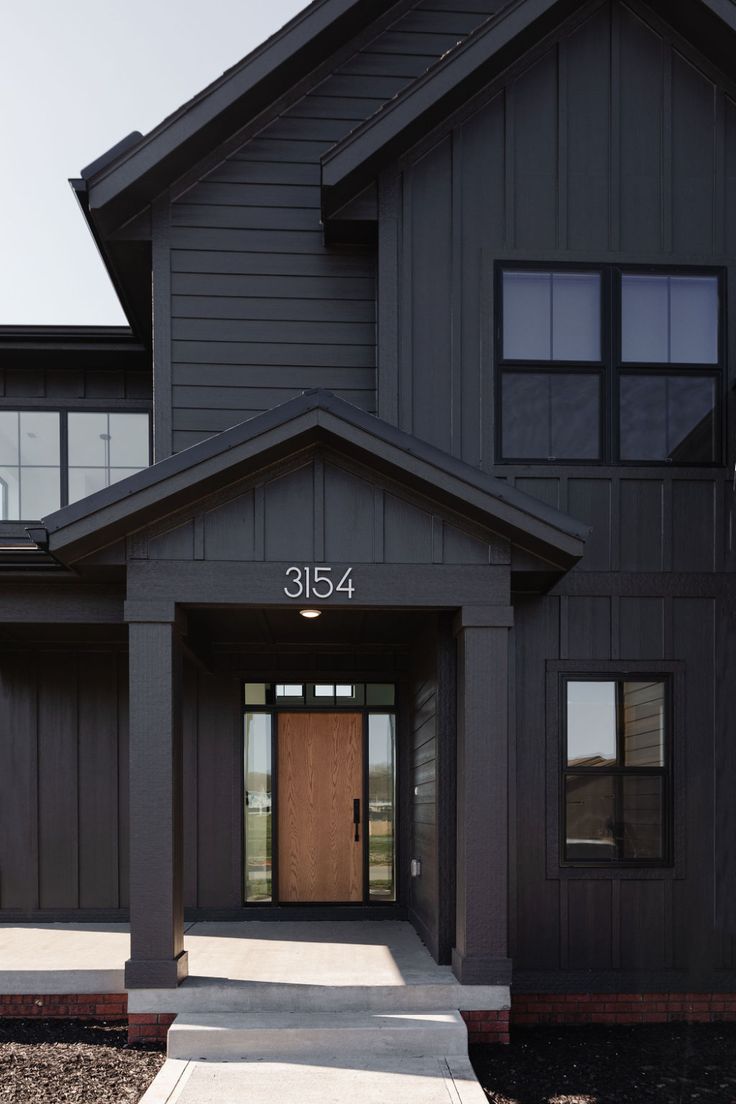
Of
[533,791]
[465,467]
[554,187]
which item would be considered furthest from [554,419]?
[533,791]

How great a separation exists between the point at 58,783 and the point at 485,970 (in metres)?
4.81

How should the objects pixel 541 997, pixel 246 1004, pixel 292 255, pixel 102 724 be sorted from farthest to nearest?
pixel 102 724
pixel 292 255
pixel 541 997
pixel 246 1004

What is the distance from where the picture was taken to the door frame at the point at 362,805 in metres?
9.27

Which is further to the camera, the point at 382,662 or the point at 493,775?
the point at 382,662

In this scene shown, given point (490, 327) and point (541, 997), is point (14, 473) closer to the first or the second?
point (490, 327)

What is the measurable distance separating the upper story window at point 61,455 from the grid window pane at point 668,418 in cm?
517

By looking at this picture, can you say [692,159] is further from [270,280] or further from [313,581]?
[313,581]

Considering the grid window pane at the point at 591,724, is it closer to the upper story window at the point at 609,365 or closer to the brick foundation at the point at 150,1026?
the upper story window at the point at 609,365

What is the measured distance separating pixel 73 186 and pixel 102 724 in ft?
16.5

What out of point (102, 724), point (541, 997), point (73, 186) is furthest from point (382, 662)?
point (73, 186)

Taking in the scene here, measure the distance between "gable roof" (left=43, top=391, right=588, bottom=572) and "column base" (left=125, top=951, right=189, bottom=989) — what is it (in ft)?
9.22

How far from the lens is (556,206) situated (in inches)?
317

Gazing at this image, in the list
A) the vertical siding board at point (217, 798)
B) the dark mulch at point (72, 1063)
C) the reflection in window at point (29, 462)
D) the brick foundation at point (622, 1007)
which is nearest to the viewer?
the dark mulch at point (72, 1063)

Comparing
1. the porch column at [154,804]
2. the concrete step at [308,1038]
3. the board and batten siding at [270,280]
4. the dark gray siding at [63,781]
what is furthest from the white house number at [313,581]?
the dark gray siding at [63,781]
